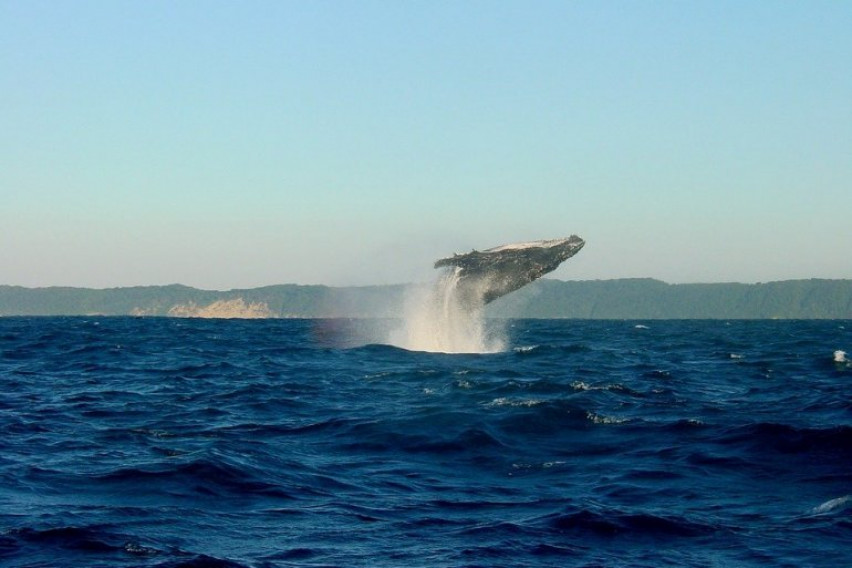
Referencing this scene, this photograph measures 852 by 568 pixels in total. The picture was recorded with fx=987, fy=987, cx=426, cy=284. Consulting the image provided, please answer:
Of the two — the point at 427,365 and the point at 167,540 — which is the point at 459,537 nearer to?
the point at 167,540

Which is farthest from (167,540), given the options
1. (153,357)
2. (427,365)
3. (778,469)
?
(153,357)

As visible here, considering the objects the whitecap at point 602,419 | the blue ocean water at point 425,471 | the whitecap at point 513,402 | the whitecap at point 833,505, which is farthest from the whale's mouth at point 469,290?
the whitecap at point 833,505

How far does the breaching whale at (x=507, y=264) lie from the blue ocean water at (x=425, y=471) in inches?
231

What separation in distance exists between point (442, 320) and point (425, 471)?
23.1 meters

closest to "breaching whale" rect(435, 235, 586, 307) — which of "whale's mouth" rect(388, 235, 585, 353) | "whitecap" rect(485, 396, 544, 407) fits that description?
"whale's mouth" rect(388, 235, 585, 353)

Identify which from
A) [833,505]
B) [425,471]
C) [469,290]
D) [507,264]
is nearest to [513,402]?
[425,471]

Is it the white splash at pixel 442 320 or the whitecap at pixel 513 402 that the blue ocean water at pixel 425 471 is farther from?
the white splash at pixel 442 320

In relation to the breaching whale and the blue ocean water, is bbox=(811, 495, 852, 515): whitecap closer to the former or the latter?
the blue ocean water

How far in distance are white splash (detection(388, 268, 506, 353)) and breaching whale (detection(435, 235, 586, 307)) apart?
2.69 feet

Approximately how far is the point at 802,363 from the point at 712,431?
823 inches

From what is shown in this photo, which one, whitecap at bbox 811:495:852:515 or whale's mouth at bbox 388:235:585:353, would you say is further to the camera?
whale's mouth at bbox 388:235:585:353

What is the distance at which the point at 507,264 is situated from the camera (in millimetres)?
35250

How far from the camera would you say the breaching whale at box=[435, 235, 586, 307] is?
114 feet

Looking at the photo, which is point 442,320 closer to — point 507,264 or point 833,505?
point 507,264
